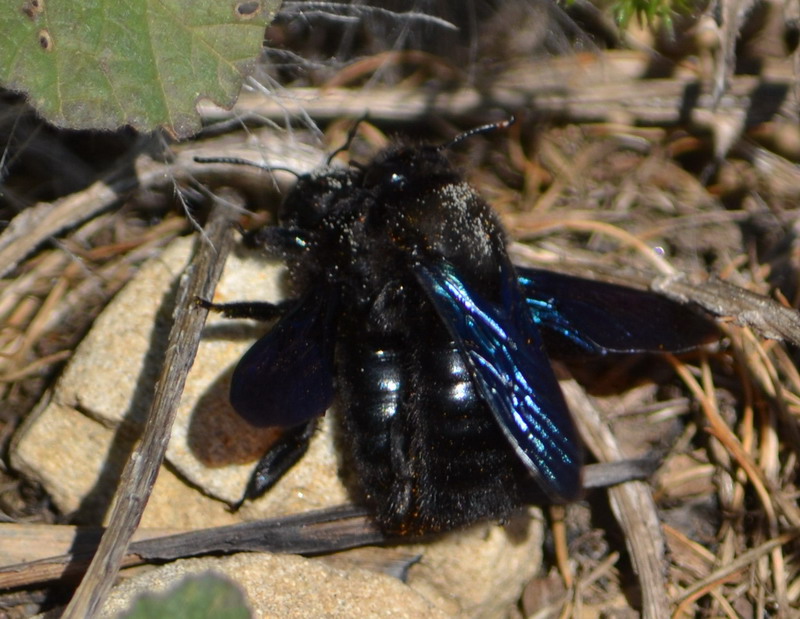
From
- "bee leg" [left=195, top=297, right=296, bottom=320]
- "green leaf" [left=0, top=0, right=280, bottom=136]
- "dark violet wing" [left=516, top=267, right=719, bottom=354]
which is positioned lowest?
"dark violet wing" [left=516, top=267, right=719, bottom=354]

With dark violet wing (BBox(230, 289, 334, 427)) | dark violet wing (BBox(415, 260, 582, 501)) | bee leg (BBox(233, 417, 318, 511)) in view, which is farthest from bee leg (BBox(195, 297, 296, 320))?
dark violet wing (BBox(415, 260, 582, 501))

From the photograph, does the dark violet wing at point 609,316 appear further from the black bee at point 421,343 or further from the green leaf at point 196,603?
the green leaf at point 196,603

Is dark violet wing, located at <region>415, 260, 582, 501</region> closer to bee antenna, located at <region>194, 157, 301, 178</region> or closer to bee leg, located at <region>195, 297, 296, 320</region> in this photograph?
bee leg, located at <region>195, 297, 296, 320</region>

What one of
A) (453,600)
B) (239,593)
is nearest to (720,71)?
(453,600)

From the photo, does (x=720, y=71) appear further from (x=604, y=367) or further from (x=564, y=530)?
(x=564, y=530)

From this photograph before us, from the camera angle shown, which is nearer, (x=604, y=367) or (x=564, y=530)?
(x=564, y=530)
